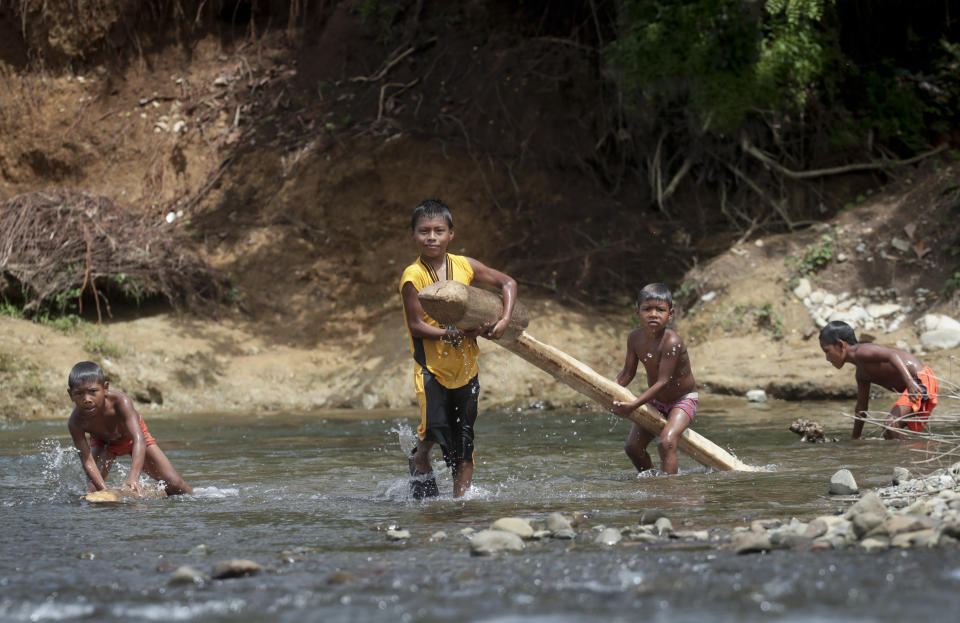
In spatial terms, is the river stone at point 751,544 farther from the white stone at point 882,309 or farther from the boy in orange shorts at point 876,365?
the white stone at point 882,309

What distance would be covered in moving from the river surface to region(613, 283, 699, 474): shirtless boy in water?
8.2 inches

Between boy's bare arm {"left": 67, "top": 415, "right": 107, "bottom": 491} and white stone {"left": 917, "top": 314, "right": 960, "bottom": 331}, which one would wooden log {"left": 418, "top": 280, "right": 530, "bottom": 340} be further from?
white stone {"left": 917, "top": 314, "right": 960, "bottom": 331}

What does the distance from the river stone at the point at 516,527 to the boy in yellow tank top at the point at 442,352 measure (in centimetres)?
125

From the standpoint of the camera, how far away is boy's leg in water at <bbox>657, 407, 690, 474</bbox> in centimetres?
633

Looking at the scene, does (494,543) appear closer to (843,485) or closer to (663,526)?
(663,526)

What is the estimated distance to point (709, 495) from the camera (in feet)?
17.5

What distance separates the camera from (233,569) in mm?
3701

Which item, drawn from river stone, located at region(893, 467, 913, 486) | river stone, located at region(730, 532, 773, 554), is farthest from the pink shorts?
river stone, located at region(730, 532, 773, 554)

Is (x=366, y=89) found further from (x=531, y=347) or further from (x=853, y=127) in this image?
(x=531, y=347)

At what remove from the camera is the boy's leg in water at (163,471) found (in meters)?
6.19

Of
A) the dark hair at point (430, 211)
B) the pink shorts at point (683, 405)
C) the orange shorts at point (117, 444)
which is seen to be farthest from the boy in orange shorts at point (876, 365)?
the orange shorts at point (117, 444)

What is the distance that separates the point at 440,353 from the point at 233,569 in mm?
2086

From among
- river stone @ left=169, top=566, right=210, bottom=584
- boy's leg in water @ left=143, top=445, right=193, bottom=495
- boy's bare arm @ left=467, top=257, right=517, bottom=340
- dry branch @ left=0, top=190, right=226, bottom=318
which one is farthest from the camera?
dry branch @ left=0, top=190, right=226, bottom=318

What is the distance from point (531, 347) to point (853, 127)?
9145 mm
